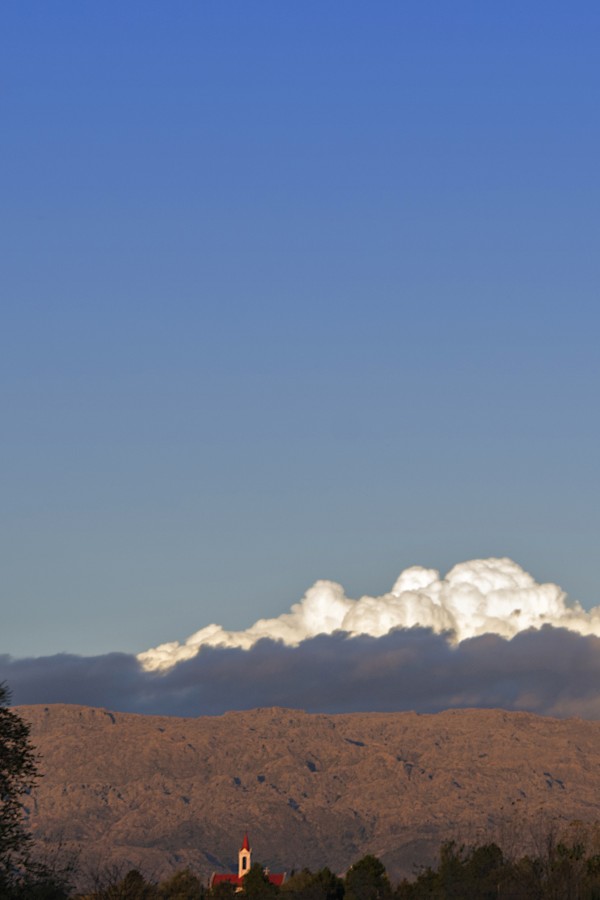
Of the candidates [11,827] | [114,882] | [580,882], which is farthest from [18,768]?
[580,882]

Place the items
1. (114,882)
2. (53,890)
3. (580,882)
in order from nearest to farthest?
(53,890) → (114,882) → (580,882)

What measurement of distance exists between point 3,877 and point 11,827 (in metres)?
2.88

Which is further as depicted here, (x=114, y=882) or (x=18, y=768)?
(x=114, y=882)

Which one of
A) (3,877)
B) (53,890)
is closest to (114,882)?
(53,890)

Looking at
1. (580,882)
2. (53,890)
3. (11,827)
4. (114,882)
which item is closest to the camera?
(11,827)

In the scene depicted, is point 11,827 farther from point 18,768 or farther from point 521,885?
point 521,885

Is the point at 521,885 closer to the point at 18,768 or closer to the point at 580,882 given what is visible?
the point at 580,882

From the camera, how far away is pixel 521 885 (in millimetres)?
196625

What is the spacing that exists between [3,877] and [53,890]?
12.5 metres

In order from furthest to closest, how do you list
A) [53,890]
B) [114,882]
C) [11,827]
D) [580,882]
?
[580,882]
[114,882]
[53,890]
[11,827]

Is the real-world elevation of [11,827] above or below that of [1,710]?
below

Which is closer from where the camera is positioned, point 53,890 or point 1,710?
point 1,710

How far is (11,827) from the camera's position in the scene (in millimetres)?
74062

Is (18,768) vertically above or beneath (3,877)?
above
